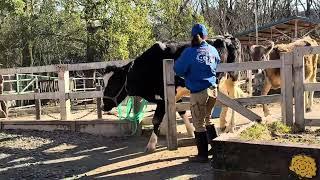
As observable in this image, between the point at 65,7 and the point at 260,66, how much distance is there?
711 inches

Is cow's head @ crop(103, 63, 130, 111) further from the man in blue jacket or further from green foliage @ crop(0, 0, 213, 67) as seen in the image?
green foliage @ crop(0, 0, 213, 67)

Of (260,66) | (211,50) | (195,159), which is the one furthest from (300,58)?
(195,159)

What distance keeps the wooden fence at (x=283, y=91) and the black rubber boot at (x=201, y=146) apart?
2.60 feet

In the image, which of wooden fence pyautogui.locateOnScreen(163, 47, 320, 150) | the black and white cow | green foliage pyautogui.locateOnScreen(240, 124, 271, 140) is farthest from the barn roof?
green foliage pyautogui.locateOnScreen(240, 124, 271, 140)

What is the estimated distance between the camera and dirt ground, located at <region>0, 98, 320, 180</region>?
687 cm

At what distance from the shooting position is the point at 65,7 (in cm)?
2400

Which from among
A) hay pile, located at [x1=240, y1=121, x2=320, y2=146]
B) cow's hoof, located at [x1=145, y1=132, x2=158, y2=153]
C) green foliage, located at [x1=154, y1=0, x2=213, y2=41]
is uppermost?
green foliage, located at [x1=154, y1=0, x2=213, y2=41]

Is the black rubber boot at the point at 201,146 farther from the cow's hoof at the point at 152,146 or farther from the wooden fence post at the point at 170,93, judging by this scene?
the cow's hoof at the point at 152,146

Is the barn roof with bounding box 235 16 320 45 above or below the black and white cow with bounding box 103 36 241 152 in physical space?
above

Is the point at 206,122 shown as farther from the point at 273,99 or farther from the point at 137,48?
the point at 137,48

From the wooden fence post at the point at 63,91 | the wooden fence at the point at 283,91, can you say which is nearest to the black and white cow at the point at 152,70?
the wooden fence at the point at 283,91

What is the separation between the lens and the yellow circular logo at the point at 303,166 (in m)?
4.05

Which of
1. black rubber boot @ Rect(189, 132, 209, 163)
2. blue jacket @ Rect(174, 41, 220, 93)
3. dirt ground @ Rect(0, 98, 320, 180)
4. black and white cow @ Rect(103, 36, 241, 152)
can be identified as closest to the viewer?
blue jacket @ Rect(174, 41, 220, 93)

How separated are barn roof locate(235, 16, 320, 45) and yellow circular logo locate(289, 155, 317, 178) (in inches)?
667
